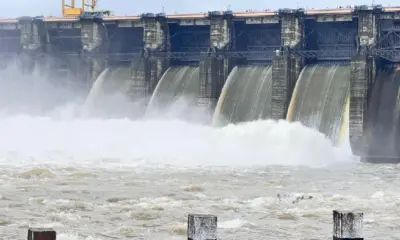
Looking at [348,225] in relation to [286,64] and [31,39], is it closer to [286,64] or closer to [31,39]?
[286,64]

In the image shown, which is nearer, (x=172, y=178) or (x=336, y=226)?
(x=336, y=226)

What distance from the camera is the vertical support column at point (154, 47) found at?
195 ft

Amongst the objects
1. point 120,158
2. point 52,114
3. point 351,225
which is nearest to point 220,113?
point 120,158

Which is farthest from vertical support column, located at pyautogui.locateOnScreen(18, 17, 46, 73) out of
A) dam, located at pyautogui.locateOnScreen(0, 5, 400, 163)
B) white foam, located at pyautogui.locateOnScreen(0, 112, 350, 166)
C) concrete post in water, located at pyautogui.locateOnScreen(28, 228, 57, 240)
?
concrete post in water, located at pyautogui.locateOnScreen(28, 228, 57, 240)

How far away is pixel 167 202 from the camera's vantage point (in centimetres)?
2819

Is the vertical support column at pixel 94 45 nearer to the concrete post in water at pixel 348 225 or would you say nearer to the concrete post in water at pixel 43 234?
the concrete post in water at pixel 348 225

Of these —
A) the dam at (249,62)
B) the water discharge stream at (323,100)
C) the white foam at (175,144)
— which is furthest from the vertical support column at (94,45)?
the water discharge stream at (323,100)

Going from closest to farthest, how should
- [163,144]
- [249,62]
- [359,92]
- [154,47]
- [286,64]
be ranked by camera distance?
[359,92]
[163,144]
[286,64]
[249,62]
[154,47]

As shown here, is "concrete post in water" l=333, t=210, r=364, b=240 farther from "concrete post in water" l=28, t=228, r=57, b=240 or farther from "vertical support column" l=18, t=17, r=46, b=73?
"vertical support column" l=18, t=17, r=46, b=73

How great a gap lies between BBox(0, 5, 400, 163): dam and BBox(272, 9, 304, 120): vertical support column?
0.23 feet

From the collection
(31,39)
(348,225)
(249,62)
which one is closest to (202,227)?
(348,225)

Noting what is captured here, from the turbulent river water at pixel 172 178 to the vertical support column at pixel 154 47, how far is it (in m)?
3.97

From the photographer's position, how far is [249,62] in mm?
57875

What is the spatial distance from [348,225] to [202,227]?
2.53 metres
